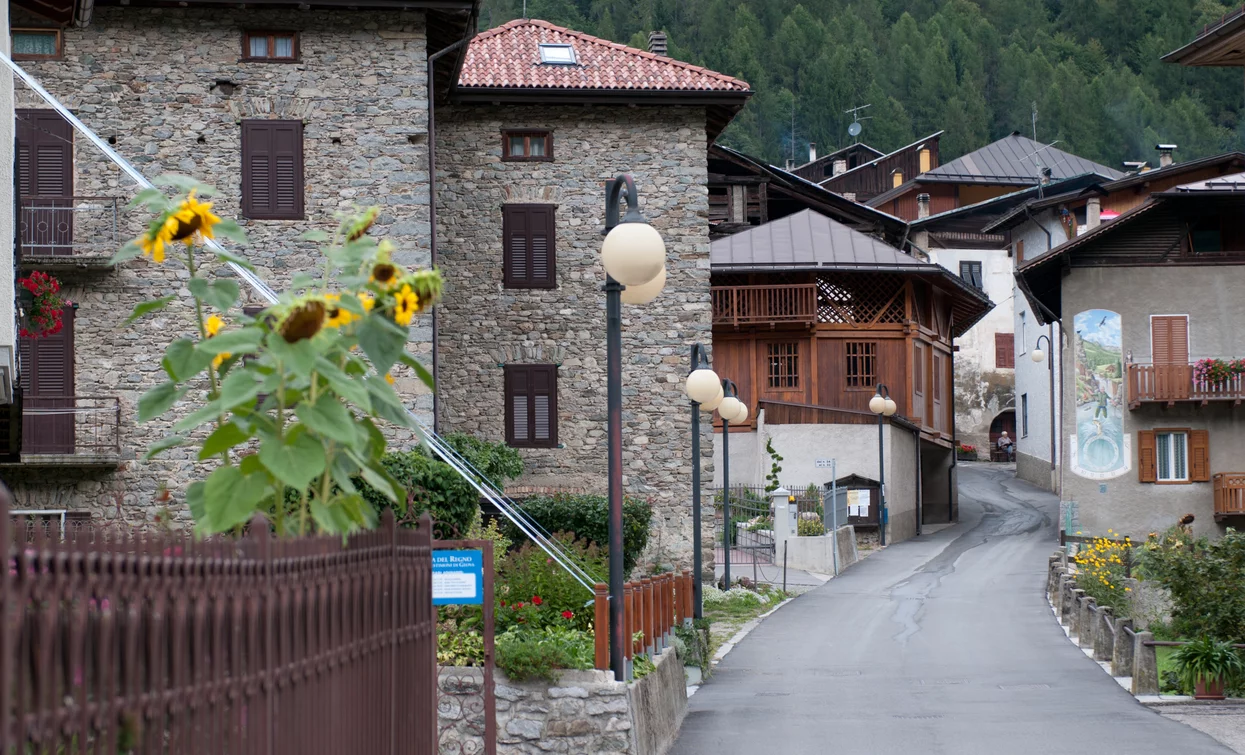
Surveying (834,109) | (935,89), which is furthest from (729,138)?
(935,89)

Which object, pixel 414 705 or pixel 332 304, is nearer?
pixel 332 304

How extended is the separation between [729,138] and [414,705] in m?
90.3

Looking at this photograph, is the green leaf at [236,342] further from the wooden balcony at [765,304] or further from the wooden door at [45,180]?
the wooden balcony at [765,304]

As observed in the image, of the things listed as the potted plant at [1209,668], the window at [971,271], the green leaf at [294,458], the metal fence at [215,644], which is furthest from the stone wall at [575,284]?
the window at [971,271]

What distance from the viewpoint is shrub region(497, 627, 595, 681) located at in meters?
11.9

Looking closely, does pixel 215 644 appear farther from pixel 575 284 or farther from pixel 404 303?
pixel 575 284

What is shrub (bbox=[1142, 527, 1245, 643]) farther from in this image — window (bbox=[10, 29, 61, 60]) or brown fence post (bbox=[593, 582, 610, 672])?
window (bbox=[10, 29, 61, 60])

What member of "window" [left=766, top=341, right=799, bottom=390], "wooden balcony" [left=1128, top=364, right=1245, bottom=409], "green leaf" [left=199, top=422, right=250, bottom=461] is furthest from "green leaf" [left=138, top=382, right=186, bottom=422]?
"window" [left=766, top=341, right=799, bottom=390]

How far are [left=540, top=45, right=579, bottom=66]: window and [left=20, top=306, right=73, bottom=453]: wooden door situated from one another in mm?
10382

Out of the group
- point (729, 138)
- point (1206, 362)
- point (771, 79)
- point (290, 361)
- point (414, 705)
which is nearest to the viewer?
point (290, 361)

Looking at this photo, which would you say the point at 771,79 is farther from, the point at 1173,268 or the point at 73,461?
the point at 73,461

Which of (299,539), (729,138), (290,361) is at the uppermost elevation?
(729,138)

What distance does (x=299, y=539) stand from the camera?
5.23 m

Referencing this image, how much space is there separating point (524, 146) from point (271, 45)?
5.89 m
